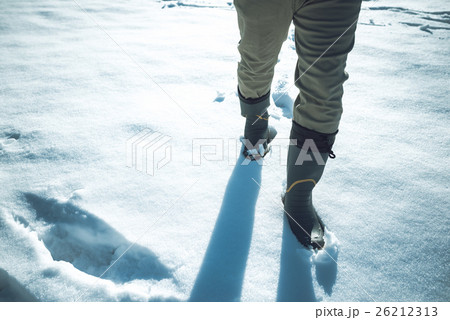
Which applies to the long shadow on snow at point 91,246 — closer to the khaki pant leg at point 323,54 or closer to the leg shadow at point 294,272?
the leg shadow at point 294,272

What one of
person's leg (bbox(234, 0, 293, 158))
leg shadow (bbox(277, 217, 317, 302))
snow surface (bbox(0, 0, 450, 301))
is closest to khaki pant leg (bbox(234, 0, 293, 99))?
person's leg (bbox(234, 0, 293, 158))

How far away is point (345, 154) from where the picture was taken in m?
1.24

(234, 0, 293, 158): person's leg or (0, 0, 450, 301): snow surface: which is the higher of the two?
(234, 0, 293, 158): person's leg

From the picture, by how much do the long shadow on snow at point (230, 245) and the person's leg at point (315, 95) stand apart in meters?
0.19

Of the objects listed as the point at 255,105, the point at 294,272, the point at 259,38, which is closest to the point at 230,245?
the point at 294,272

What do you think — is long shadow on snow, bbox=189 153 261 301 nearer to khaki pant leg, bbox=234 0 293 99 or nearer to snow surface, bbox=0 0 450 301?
snow surface, bbox=0 0 450 301

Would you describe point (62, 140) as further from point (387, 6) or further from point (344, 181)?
point (387, 6)

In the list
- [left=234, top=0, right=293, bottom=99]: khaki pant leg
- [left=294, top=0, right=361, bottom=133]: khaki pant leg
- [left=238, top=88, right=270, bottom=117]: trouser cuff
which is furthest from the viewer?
[left=238, top=88, right=270, bottom=117]: trouser cuff

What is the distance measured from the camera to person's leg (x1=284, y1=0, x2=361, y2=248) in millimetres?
645

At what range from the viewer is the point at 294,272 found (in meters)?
0.81

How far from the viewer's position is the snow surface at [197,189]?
0.78 meters

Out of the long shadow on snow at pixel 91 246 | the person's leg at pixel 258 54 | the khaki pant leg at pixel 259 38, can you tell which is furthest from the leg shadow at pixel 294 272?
the khaki pant leg at pixel 259 38

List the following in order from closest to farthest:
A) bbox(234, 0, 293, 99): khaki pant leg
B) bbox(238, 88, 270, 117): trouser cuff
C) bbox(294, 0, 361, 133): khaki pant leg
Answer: bbox(294, 0, 361, 133): khaki pant leg
bbox(234, 0, 293, 99): khaki pant leg
bbox(238, 88, 270, 117): trouser cuff

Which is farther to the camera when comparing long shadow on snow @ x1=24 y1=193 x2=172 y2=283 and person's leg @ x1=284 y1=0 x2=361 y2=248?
long shadow on snow @ x1=24 y1=193 x2=172 y2=283
